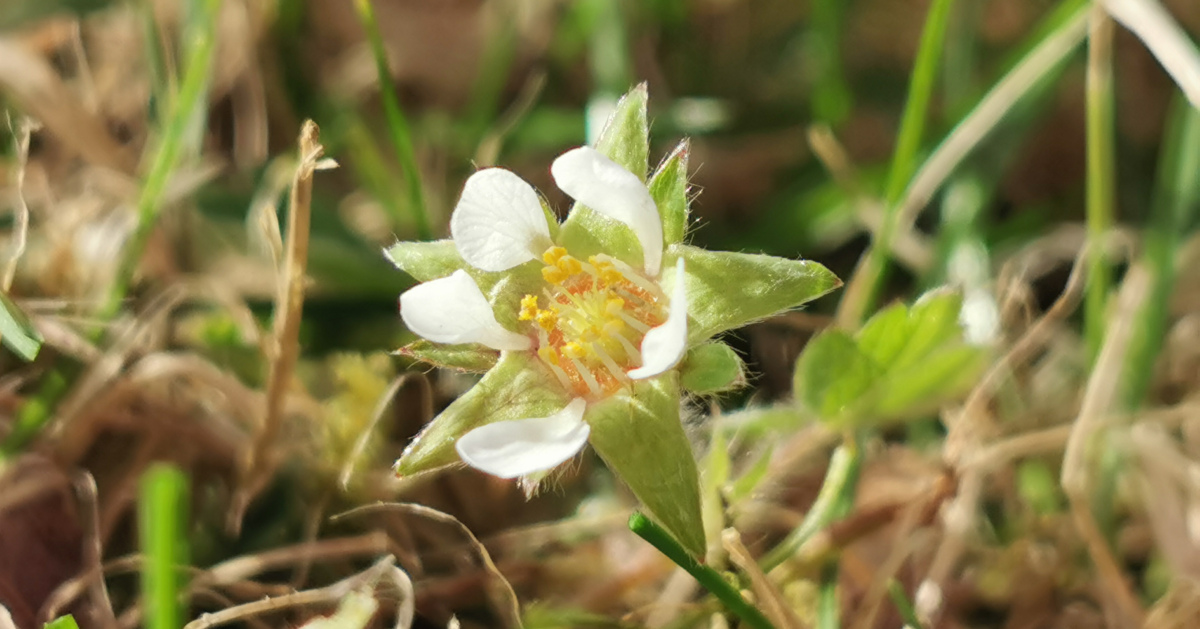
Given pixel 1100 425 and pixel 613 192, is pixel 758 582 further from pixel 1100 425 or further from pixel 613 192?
pixel 1100 425

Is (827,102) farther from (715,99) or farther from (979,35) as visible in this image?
(979,35)

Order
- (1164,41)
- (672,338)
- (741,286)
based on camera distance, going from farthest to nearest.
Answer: (1164,41) < (741,286) < (672,338)

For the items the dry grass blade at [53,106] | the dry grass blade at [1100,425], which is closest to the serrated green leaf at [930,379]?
the dry grass blade at [1100,425]

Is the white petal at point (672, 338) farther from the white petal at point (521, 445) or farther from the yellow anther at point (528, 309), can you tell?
the yellow anther at point (528, 309)

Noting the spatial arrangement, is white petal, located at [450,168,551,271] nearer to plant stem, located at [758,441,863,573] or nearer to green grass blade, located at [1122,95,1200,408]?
plant stem, located at [758,441,863,573]

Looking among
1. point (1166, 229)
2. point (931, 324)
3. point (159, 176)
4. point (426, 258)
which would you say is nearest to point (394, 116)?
point (159, 176)

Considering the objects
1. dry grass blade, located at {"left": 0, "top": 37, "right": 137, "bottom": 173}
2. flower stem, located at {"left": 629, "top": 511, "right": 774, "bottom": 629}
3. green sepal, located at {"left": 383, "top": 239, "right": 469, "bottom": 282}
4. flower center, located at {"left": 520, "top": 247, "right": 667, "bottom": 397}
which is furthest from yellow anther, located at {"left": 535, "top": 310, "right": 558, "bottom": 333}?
dry grass blade, located at {"left": 0, "top": 37, "right": 137, "bottom": 173}
